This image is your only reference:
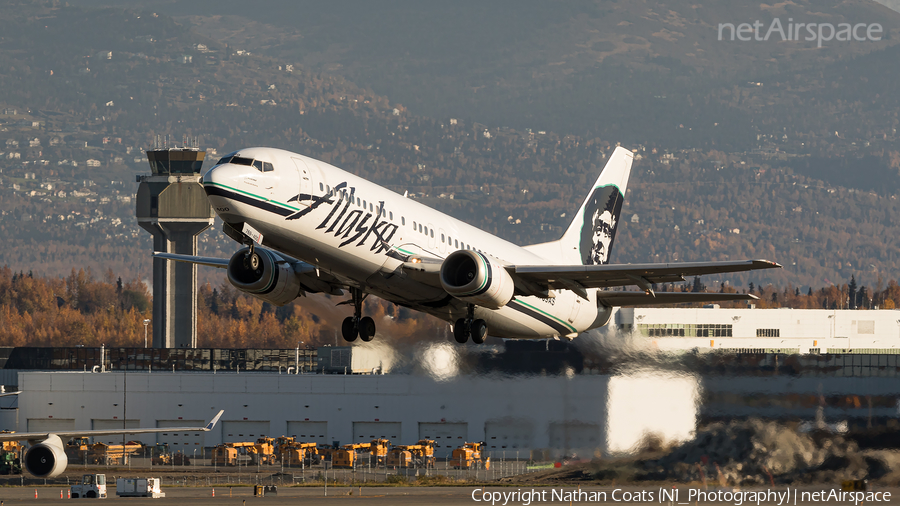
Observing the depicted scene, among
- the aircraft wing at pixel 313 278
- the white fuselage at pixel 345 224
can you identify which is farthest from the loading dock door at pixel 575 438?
the aircraft wing at pixel 313 278

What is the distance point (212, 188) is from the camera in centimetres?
4178

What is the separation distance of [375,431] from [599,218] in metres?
42.1

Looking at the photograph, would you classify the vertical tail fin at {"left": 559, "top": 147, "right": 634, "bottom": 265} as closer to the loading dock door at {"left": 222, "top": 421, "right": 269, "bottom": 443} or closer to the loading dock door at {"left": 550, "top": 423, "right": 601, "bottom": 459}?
the loading dock door at {"left": 550, "top": 423, "right": 601, "bottom": 459}

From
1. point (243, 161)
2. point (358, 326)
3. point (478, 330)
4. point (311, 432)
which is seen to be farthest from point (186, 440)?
point (243, 161)

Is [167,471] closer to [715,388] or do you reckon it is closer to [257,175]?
[715,388]

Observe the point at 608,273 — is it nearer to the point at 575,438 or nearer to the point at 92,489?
the point at 575,438

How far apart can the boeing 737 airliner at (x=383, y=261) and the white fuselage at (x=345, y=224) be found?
4cm

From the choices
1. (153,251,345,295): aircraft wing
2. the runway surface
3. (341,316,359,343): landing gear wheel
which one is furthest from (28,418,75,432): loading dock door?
(341,316,359,343): landing gear wheel

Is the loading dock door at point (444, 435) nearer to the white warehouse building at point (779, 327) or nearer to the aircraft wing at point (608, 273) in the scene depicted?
the aircraft wing at point (608, 273)

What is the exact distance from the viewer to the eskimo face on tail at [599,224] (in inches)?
2502

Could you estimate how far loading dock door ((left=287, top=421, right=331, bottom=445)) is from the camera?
104 meters

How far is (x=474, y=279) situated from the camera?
4656 cm

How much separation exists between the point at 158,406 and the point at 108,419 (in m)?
4.48

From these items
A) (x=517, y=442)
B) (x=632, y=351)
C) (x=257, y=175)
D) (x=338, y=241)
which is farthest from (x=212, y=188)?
(x=517, y=442)
